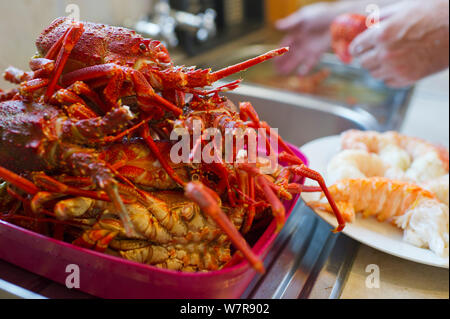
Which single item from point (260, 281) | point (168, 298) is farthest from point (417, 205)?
point (168, 298)

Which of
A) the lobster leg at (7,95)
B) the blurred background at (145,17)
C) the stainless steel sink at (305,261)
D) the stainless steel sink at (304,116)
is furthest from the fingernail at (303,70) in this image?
the lobster leg at (7,95)

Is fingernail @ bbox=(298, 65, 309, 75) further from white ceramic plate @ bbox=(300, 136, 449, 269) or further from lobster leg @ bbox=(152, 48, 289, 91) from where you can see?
lobster leg @ bbox=(152, 48, 289, 91)

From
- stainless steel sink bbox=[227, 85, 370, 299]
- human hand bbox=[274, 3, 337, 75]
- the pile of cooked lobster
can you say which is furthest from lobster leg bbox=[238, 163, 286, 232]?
human hand bbox=[274, 3, 337, 75]

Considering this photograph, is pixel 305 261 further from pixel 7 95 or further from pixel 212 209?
pixel 7 95

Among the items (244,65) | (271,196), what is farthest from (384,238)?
(244,65)

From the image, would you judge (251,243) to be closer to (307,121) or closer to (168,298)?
(168,298)
